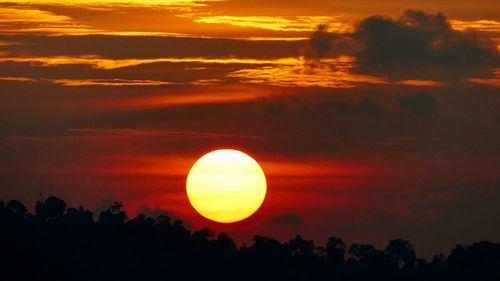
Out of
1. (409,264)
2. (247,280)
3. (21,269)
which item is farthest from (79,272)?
(409,264)

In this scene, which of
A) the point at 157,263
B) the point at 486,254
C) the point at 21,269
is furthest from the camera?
the point at 486,254

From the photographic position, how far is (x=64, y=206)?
497 ft

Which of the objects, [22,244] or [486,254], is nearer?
[22,244]

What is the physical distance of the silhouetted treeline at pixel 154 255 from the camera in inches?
5281

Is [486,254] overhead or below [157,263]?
overhead

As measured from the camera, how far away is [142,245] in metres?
143

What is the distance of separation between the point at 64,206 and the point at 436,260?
3730 cm

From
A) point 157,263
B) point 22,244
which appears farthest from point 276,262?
point 22,244

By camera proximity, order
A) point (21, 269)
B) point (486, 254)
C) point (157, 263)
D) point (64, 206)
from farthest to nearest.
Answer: point (486, 254)
point (64, 206)
point (157, 263)
point (21, 269)

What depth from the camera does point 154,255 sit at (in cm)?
14062

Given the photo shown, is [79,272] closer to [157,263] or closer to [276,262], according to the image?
[157,263]

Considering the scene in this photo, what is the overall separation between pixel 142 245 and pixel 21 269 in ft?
53.5

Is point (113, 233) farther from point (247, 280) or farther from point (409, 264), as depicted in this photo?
point (409, 264)

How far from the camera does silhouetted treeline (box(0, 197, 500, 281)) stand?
134125 mm
